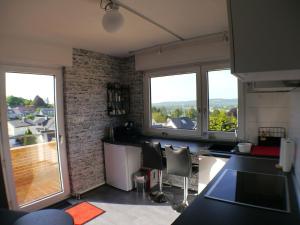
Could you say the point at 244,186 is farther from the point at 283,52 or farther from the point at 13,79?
the point at 13,79

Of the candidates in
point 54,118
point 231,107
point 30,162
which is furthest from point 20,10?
point 231,107

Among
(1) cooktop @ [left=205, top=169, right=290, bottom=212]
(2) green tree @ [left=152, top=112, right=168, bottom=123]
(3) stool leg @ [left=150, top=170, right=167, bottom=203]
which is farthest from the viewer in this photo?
(2) green tree @ [left=152, top=112, right=168, bottom=123]

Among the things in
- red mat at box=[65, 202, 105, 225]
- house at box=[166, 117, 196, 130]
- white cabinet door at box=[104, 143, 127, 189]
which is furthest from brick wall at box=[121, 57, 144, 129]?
red mat at box=[65, 202, 105, 225]

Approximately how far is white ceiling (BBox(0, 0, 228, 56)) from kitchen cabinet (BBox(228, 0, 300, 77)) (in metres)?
1.29

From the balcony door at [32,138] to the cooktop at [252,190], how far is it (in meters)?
2.62

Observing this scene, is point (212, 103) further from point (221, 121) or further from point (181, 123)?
point (181, 123)

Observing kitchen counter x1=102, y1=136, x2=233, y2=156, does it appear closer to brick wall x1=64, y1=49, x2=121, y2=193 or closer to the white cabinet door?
the white cabinet door

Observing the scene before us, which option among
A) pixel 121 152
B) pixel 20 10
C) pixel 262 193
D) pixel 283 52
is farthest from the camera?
pixel 121 152

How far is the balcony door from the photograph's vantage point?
9.17 ft

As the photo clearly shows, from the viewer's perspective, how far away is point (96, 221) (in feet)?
9.09

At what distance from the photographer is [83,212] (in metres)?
3.01

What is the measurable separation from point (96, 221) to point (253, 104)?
2.61 metres

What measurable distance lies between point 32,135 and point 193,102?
2526 mm

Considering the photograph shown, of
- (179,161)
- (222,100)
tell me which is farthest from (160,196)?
(222,100)
